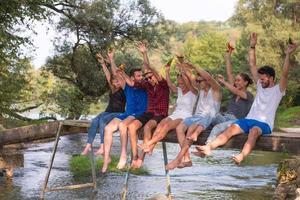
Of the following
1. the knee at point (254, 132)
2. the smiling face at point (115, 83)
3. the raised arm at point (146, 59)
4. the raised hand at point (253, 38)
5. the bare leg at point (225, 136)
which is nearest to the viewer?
the knee at point (254, 132)

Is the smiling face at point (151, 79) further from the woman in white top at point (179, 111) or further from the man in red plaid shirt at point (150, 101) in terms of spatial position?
the woman in white top at point (179, 111)

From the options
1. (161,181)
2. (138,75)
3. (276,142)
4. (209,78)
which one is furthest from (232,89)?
(161,181)

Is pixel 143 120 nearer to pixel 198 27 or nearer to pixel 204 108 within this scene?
pixel 204 108

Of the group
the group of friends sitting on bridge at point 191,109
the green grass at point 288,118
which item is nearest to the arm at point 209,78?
the group of friends sitting on bridge at point 191,109

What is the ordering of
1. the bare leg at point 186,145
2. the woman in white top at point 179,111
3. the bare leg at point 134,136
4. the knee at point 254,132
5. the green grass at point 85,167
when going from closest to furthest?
1. the knee at point 254,132
2. the bare leg at point 186,145
3. the woman in white top at point 179,111
4. the bare leg at point 134,136
5. the green grass at point 85,167

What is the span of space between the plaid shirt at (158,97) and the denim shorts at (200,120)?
0.79m

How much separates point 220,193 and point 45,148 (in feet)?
42.1

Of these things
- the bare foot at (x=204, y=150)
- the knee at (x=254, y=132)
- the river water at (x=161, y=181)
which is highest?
the knee at (x=254, y=132)

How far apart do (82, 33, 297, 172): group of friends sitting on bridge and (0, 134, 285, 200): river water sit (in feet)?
6.93

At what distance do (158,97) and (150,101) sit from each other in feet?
0.59

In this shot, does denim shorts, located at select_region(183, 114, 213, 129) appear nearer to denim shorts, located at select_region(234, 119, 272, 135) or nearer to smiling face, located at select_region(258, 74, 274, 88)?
denim shorts, located at select_region(234, 119, 272, 135)

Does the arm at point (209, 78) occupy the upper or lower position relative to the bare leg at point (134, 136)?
upper

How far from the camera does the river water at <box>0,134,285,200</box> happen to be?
13.7m

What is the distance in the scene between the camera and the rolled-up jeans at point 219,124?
27.3ft
